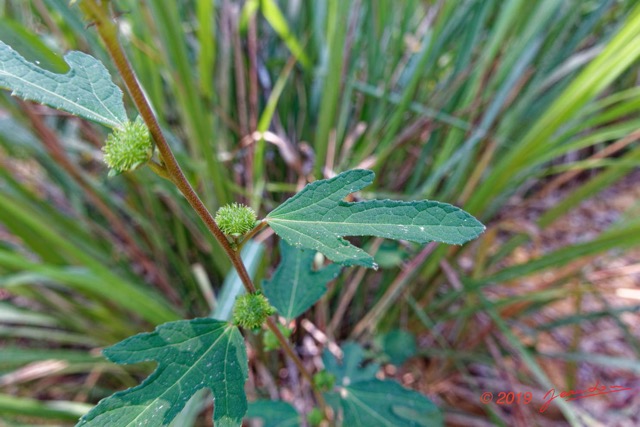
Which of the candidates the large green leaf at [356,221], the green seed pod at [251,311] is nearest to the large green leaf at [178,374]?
the green seed pod at [251,311]

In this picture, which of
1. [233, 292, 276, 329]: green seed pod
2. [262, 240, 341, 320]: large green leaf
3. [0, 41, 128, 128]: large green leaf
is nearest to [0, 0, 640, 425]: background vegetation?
[262, 240, 341, 320]: large green leaf

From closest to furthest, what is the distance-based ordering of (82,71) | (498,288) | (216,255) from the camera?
(82,71), (216,255), (498,288)

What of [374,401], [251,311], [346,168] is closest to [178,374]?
[251,311]

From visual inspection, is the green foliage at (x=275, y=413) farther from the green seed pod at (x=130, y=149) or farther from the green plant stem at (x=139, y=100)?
the green seed pod at (x=130, y=149)

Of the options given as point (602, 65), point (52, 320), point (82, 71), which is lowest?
point (602, 65)

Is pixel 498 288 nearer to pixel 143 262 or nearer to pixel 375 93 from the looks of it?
pixel 375 93

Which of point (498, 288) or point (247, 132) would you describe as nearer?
point (247, 132)

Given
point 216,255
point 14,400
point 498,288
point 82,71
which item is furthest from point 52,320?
point 498,288
